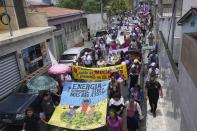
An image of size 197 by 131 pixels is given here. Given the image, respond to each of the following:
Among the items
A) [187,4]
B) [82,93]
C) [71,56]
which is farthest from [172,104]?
[71,56]

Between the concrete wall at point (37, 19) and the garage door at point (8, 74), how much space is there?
17.9 feet

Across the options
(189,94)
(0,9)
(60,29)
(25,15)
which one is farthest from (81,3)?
(189,94)

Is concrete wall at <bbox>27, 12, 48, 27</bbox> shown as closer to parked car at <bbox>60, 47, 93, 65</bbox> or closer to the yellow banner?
parked car at <bbox>60, 47, 93, 65</bbox>

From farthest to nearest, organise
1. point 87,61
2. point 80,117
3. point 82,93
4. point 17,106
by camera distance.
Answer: point 87,61, point 17,106, point 82,93, point 80,117

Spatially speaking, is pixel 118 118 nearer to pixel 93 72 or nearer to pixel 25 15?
pixel 93 72

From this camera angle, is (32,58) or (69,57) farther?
(69,57)

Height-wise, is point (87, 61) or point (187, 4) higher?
point (187, 4)

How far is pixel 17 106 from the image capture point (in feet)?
37.7

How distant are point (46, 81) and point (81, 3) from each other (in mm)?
32224

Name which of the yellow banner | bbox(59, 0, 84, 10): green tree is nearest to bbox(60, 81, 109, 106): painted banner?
the yellow banner

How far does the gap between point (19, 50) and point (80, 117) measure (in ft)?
26.4

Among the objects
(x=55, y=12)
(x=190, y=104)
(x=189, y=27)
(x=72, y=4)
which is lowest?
(x=72, y=4)

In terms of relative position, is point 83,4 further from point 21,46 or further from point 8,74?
point 8,74

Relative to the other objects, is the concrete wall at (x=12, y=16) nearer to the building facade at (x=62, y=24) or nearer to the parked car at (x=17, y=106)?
the building facade at (x=62, y=24)
